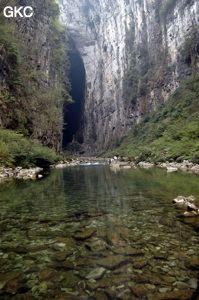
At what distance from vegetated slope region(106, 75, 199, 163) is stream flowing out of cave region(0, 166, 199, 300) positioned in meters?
9.87

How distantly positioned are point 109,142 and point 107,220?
4671 centimetres

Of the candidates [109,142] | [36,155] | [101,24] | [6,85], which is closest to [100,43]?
[101,24]

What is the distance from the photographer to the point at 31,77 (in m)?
21.6

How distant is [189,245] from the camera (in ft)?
8.07

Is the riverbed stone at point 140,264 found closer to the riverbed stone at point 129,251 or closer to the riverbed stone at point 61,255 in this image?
the riverbed stone at point 129,251

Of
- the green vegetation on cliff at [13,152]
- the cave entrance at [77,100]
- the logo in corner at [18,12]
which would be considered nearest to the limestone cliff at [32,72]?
the logo in corner at [18,12]

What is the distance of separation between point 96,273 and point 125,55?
5095cm

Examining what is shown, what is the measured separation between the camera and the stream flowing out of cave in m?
1.73

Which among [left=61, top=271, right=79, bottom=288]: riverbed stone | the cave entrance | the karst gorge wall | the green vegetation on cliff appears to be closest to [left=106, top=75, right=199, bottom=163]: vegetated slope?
the karst gorge wall

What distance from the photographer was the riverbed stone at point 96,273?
6.23ft

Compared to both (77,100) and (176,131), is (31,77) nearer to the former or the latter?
(176,131)

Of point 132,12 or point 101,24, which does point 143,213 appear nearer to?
point 132,12

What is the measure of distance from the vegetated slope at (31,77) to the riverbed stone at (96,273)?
998 centimetres

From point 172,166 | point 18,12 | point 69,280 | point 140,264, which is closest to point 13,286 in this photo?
point 69,280
